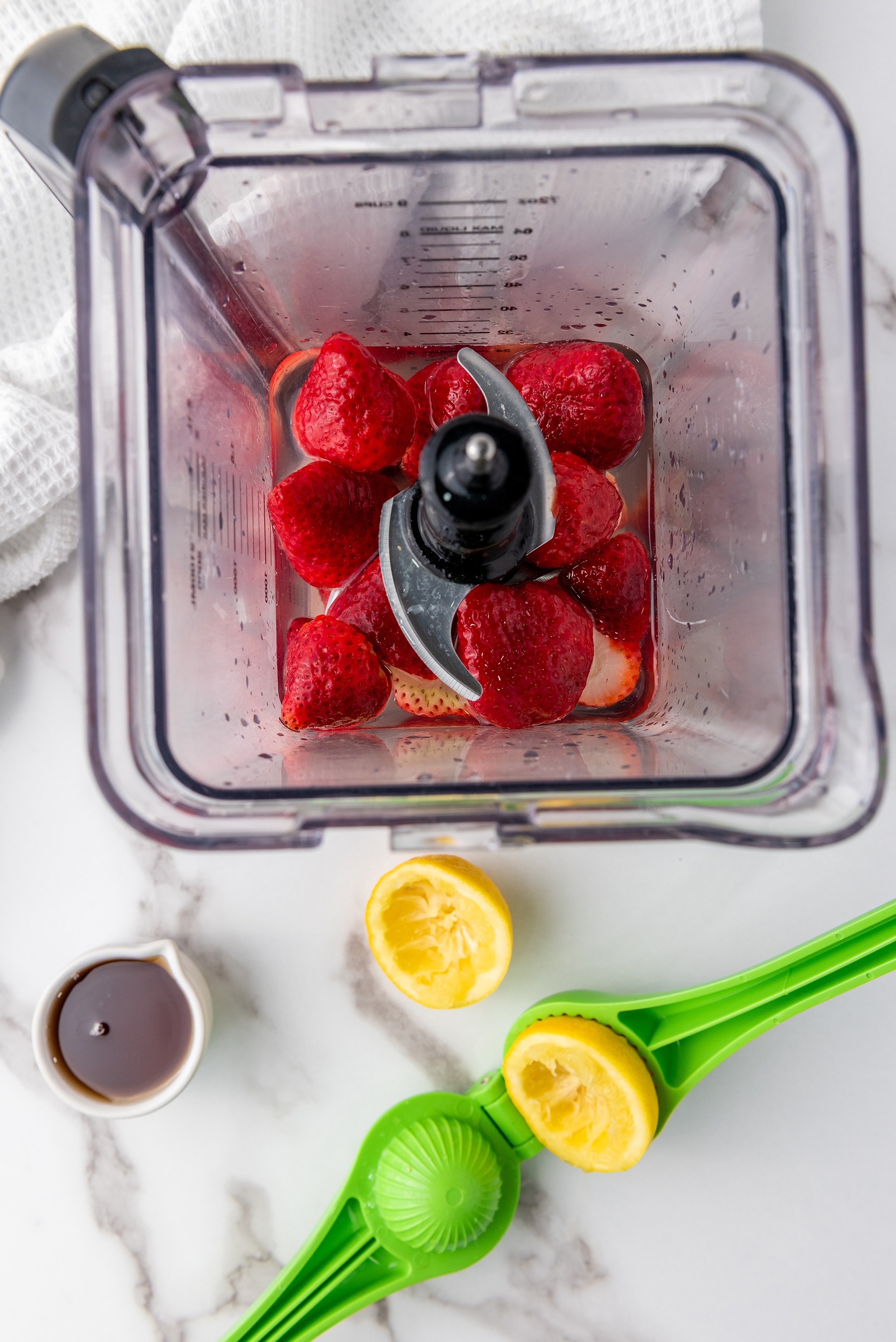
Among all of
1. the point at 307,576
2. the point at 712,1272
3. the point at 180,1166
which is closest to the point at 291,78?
the point at 307,576

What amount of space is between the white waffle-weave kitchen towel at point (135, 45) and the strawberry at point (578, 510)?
0.27m

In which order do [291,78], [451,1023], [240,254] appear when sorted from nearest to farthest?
[291,78] → [240,254] → [451,1023]

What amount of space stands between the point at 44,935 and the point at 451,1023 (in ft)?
1.01

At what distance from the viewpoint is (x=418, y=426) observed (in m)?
0.61

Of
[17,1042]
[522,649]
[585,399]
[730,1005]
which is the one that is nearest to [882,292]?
[585,399]

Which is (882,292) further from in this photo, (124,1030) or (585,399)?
(124,1030)

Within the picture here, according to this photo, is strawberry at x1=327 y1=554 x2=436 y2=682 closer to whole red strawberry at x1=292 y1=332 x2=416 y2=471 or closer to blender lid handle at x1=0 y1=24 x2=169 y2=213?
whole red strawberry at x1=292 y1=332 x2=416 y2=471

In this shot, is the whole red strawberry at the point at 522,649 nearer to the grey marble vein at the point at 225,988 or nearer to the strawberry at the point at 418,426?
the strawberry at the point at 418,426

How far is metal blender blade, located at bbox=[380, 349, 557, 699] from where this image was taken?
21.7 inches

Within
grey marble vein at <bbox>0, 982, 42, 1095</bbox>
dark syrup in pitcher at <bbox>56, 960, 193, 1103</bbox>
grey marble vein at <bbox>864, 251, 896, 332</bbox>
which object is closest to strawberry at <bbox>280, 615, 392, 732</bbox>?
dark syrup in pitcher at <bbox>56, 960, 193, 1103</bbox>

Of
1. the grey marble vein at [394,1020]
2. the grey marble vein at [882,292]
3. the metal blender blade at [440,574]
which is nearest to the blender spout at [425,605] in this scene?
the metal blender blade at [440,574]

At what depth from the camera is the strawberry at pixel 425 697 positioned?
2.01ft

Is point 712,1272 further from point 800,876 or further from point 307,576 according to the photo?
point 307,576

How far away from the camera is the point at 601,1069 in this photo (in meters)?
0.61
